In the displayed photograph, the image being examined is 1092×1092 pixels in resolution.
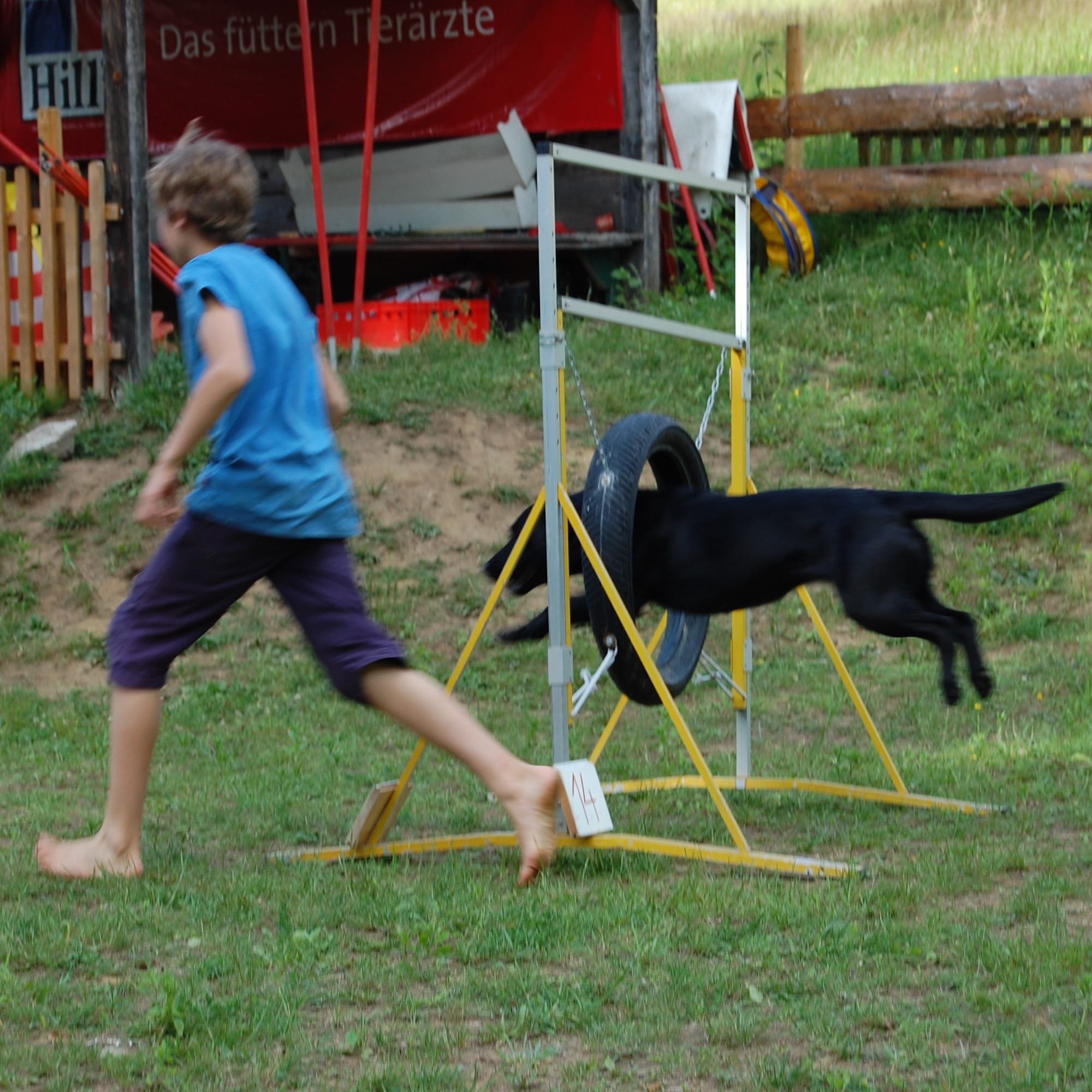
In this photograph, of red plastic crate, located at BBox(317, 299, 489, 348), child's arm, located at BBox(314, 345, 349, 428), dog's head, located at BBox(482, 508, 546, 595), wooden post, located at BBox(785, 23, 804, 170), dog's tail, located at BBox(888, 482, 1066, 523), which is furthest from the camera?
wooden post, located at BBox(785, 23, 804, 170)

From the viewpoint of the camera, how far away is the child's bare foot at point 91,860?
3.88 meters

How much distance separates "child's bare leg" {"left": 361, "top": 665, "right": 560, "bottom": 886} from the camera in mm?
3660

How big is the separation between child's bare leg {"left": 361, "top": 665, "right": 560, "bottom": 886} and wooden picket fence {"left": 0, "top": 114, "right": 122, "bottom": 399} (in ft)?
19.6

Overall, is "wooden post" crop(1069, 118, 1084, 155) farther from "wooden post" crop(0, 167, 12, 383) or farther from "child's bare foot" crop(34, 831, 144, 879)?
"child's bare foot" crop(34, 831, 144, 879)

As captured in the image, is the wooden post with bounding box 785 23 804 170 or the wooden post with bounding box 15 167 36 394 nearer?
the wooden post with bounding box 15 167 36 394

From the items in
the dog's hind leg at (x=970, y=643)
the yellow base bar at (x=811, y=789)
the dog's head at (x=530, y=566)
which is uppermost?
the dog's head at (x=530, y=566)

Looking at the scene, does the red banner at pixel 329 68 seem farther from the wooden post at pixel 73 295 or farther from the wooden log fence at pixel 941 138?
the wooden post at pixel 73 295

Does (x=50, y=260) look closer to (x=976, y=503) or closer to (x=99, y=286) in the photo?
(x=99, y=286)

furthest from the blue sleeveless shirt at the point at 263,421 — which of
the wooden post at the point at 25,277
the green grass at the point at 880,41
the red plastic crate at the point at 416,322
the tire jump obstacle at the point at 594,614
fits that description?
the green grass at the point at 880,41

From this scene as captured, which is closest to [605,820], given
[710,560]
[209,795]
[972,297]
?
[710,560]

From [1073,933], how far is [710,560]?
1.50 metres

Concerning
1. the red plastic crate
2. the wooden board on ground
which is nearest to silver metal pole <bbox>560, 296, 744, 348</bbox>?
the wooden board on ground

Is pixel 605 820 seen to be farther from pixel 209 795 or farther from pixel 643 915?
pixel 209 795

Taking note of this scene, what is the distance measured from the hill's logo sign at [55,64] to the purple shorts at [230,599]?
10791 mm
